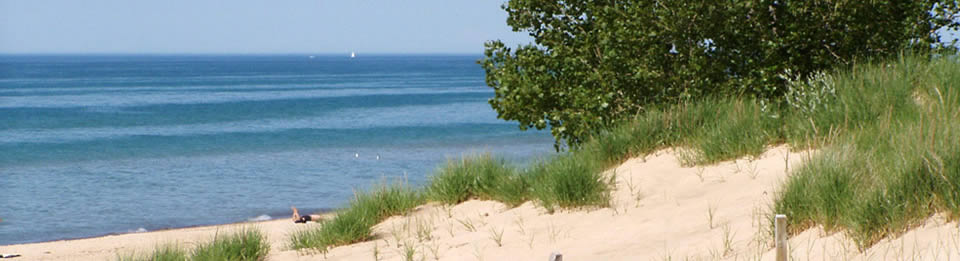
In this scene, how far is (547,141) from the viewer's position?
1519 inches

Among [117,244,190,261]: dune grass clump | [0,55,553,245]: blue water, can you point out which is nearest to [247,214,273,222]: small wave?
[0,55,553,245]: blue water

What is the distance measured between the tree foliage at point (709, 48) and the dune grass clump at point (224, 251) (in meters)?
4.31

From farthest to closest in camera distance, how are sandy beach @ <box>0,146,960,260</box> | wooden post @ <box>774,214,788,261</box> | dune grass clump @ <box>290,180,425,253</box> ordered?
dune grass clump @ <box>290,180,425,253</box> < sandy beach @ <box>0,146,960,260</box> < wooden post @ <box>774,214,788,261</box>

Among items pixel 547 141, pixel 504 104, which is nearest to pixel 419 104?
pixel 547 141

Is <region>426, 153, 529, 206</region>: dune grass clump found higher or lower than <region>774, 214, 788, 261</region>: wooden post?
lower

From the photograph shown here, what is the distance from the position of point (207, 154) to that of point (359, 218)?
27.7 metres

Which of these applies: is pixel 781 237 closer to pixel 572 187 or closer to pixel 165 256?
pixel 572 187

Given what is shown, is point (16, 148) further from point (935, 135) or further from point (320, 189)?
point (935, 135)

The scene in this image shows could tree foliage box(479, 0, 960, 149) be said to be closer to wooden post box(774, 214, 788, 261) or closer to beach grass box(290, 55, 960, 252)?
beach grass box(290, 55, 960, 252)

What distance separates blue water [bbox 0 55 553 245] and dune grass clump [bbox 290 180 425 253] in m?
2.11

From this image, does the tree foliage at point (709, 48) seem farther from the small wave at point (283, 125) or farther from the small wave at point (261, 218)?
the small wave at point (283, 125)

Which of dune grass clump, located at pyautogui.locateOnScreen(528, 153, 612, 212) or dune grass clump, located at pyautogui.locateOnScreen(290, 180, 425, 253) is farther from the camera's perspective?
dune grass clump, located at pyautogui.locateOnScreen(290, 180, 425, 253)

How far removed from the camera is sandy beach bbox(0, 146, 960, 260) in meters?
5.52

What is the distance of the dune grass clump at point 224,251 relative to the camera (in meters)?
8.62
